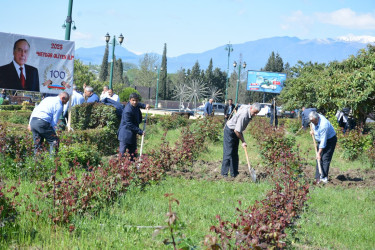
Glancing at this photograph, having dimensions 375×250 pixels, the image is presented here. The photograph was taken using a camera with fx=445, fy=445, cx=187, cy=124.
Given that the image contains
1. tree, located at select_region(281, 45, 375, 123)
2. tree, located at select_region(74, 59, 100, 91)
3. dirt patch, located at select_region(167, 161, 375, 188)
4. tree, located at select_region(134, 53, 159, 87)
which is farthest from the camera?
tree, located at select_region(134, 53, 159, 87)

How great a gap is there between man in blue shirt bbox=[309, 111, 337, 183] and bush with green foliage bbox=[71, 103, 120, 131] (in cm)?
515

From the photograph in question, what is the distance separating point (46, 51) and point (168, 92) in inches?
3050

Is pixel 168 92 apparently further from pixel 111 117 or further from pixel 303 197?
pixel 303 197

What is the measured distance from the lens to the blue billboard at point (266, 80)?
4922cm

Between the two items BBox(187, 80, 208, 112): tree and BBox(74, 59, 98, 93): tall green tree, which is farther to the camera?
BBox(187, 80, 208, 112): tree

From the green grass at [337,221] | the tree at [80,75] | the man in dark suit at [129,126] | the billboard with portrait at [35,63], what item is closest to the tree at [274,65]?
the tree at [80,75]

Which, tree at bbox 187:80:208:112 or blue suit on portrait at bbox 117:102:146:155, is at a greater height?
tree at bbox 187:80:208:112

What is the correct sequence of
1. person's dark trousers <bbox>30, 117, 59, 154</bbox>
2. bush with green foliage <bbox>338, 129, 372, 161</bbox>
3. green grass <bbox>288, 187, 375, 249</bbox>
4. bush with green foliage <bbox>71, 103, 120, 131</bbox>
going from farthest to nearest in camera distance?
1. bush with green foliage <bbox>338, 129, 372, 161</bbox>
2. bush with green foliage <bbox>71, 103, 120, 131</bbox>
3. person's dark trousers <bbox>30, 117, 59, 154</bbox>
4. green grass <bbox>288, 187, 375, 249</bbox>

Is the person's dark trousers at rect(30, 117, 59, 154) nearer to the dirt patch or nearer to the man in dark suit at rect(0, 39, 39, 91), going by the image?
the dirt patch

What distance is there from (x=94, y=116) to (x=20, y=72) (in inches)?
86.0

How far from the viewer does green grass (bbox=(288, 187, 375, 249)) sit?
17.7 ft

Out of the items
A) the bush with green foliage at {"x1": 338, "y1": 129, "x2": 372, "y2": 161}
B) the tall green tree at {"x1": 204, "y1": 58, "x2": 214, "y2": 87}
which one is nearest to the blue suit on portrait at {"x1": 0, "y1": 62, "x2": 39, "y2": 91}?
the bush with green foliage at {"x1": 338, "y1": 129, "x2": 372, "y2": 161}

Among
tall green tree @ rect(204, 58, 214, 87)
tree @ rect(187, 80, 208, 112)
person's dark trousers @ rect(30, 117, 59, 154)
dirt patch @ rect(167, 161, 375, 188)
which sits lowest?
dirt patch @ rect(167, 161, 375, 188)

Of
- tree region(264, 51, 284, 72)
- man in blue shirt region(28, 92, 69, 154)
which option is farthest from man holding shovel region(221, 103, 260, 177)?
tree region(264, 51, 284, 72)
